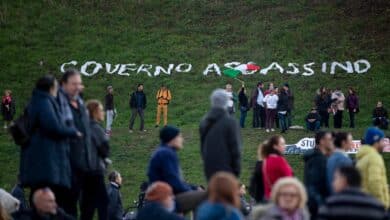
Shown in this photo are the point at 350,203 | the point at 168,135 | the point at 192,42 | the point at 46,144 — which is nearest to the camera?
the point at 350,203

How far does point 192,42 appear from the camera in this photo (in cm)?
6375

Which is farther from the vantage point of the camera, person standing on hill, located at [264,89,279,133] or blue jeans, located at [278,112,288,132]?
person standing on hill, located at [264,89,279,133]

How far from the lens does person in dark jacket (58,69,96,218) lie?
1705 cm

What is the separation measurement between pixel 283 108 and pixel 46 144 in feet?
98.0

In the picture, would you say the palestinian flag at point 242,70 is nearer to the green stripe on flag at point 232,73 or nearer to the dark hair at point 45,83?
the green stripe on flag at point 232,73

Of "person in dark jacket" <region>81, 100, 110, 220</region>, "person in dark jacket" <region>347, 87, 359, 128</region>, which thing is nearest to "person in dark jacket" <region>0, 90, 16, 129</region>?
"person in dark jacket" <region>347, 87, 359, 128</region>

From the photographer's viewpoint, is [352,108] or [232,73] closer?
[352,108]

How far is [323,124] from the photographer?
47469 millimetres

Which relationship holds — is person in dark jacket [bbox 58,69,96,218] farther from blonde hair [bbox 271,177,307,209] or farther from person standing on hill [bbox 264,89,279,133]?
person standing on hill [bbox 264,89,279,133]

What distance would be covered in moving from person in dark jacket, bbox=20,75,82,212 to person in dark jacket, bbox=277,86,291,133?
95.8ft

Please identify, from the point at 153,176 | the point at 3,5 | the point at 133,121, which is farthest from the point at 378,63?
the point at 153,176

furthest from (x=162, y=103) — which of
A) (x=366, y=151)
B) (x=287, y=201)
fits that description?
(x=287, y=201)

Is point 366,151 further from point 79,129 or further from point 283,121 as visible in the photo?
point 283,121

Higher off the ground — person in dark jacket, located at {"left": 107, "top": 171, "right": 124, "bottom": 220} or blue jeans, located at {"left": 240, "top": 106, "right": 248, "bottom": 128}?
blue jeans, located at {"left": 240, "top": 106, "right": 248, "bottom": 128}
